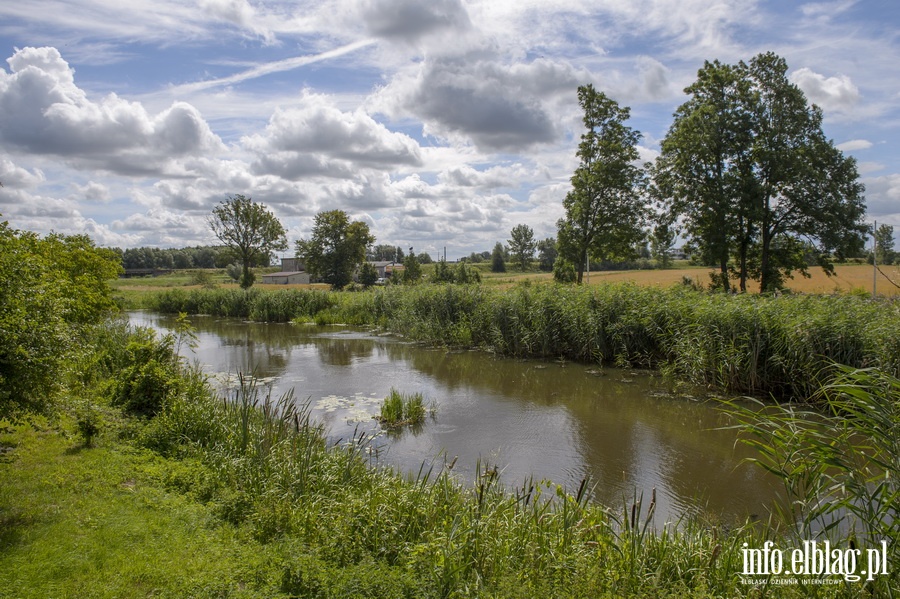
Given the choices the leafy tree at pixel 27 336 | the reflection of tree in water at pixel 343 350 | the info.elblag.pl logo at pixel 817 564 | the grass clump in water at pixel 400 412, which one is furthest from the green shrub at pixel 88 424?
the reflection of tree in water at pixel 343 350

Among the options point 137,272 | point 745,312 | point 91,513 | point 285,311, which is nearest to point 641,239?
point 745,312

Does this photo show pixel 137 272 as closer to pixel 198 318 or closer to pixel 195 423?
pixel 198 318

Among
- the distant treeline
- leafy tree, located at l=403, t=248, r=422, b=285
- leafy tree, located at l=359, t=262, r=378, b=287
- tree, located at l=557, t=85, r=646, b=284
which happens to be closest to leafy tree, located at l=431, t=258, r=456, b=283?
leafy tree, located at l=403, t=248, r=422, b=285

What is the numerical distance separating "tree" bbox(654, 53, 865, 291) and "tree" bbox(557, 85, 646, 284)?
8.39 feet

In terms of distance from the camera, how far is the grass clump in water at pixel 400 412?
11070 mm

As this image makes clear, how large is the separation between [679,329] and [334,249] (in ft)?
129

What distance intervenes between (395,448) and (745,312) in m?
→ 8.98

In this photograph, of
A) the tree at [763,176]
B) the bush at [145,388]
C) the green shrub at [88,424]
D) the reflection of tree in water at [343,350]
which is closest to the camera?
the green shrub at [88,424]

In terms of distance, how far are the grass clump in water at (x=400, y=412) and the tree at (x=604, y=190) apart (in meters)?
19.9

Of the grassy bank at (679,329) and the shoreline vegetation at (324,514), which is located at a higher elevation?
the grassy bank at (679,329)

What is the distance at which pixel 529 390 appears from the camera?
46.6 ft

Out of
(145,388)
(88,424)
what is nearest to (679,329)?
(145,388)

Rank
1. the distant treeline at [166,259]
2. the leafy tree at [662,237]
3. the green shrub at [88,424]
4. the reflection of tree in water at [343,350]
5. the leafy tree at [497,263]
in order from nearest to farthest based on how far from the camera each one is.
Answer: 1. the green shrub at [88,424]
2. the reflection of tree in water at [343,350]
3. the leafy tree at [662,237]
4. the leafy tree at [497,263]
5. the distant treeline at [166,259]

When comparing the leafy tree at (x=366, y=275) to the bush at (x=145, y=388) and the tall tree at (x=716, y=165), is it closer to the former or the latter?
the tall tree at (x=716, y=165)
